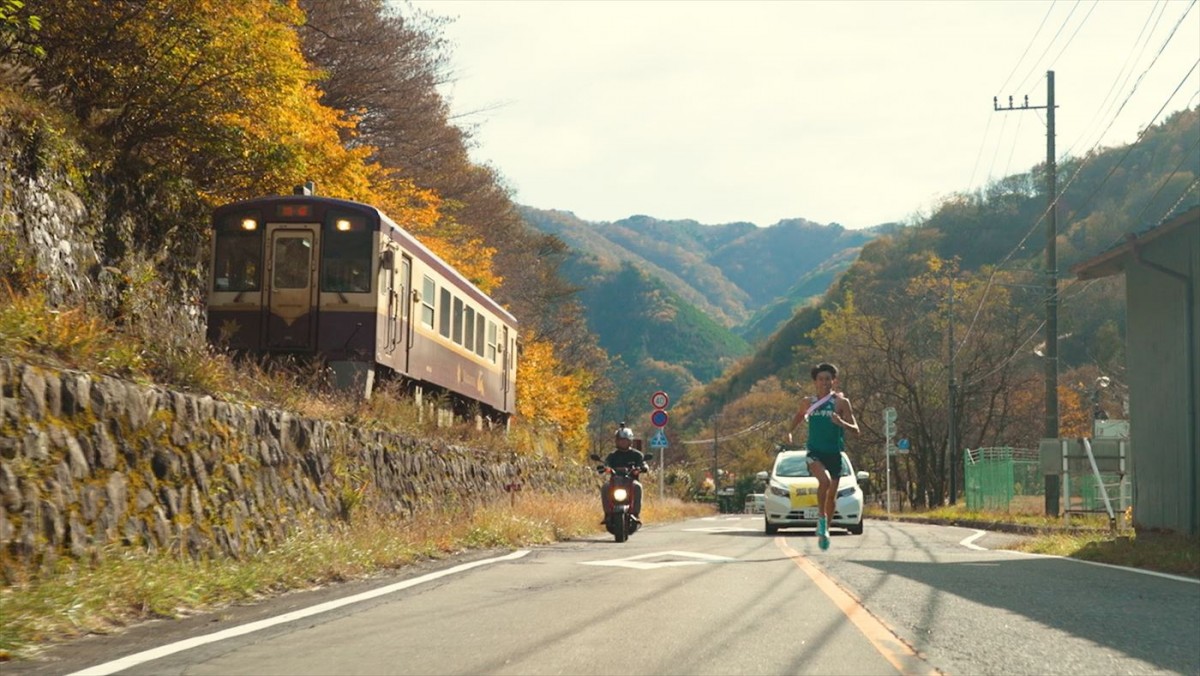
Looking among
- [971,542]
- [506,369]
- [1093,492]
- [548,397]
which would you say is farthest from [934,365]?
[971,542]

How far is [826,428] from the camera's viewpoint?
39.5ft

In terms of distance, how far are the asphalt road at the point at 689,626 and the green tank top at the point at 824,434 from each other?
1168 mm

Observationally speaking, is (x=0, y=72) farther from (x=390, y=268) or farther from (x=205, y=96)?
(x=390, y=268)

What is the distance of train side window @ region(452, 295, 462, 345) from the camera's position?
24.5m

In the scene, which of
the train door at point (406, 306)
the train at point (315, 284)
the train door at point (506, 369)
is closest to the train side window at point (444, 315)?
the train door at point (406, 306)

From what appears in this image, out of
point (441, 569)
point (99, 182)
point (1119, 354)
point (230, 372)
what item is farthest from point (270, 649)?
point (1119, 354)

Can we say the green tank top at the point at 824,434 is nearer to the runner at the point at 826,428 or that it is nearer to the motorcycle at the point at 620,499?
the runner at the point at 826,428

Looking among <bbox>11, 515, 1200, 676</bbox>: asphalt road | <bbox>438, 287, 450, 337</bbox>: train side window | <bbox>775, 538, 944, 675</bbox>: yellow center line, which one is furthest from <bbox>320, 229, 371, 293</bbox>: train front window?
<bbox>775, 538, 944, 675</bbox>: yellow center line

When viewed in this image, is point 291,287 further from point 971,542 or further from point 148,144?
point 971,542

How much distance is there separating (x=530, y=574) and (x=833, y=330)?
54.4m

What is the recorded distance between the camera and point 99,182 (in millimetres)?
20234

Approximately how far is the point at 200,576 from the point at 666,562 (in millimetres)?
5642

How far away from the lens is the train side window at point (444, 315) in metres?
23.2

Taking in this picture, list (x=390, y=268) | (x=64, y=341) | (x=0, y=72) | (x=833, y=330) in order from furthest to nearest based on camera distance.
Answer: (x=833, y=330)
(x=390, y=268)
(x=0, y=72)
(x=64, y=341)
